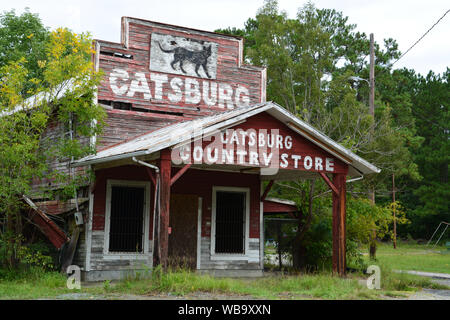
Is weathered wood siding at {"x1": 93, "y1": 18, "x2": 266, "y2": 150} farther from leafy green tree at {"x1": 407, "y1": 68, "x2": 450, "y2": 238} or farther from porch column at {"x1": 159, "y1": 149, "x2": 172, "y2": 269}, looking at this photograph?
leafy green tree at {"x1": 407, "y1": 68, "x2": 450, "y2": 238}

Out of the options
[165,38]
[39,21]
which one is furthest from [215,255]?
[39,21]

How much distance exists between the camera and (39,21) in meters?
37.2

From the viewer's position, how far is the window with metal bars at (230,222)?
662 inches

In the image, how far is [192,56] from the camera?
1750 cm

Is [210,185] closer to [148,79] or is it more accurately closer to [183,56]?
[148,79]

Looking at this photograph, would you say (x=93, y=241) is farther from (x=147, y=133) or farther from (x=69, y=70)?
(x=69, y=70)

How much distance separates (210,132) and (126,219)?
13.1 feet

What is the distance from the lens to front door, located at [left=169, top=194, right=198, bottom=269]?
16.0 metres

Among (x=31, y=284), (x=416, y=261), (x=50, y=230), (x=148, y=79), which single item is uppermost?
(x=148, y=79)

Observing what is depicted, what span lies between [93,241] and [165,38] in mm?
6720

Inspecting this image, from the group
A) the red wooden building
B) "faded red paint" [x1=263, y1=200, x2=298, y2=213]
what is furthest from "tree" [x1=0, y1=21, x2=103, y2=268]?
"faded red paint" [x1=263, y1=200, x2=298, y2=213]

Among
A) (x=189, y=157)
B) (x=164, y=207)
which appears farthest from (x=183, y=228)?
(x=164, y=207)

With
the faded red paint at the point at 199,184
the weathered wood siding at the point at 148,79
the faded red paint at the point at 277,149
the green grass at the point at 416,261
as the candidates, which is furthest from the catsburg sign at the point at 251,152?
the green grass at the point at 416,261

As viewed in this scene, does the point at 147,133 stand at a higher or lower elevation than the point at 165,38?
lower
